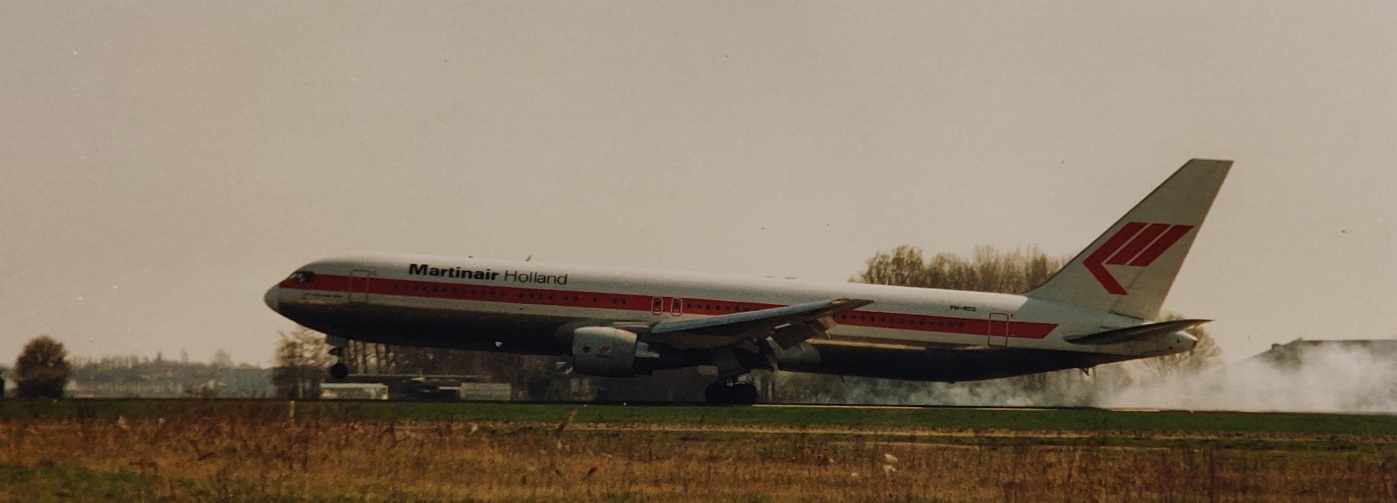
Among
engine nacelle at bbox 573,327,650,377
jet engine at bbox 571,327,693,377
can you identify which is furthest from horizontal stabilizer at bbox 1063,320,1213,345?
engine nacelle at bbox 573,327,650,377

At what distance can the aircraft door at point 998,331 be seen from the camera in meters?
39.5

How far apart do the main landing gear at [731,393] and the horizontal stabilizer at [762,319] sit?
1812 mm

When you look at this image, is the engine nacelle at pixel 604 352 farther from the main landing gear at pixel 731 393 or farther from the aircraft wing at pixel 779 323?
the main landing gear at pixel 731 393

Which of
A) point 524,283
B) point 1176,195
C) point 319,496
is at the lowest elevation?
point 319,496

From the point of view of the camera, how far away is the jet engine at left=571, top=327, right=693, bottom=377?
36.3m

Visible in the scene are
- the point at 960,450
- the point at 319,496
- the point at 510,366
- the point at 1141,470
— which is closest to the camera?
the point at 319,496

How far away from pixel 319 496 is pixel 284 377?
2982cm

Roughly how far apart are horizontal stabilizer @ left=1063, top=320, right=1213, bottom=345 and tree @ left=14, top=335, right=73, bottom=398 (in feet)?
78.8

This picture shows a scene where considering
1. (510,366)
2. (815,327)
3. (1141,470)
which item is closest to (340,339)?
(815,327)

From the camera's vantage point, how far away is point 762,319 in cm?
3584

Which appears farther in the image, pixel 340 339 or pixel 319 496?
pixel 340 339

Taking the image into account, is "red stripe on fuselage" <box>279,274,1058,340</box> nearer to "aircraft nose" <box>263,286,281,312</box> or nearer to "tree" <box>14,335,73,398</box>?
"aircraft nose" <box>263,286,281,312</box>

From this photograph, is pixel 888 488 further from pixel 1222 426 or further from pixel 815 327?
pixel 815 327

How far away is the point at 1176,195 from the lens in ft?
134
